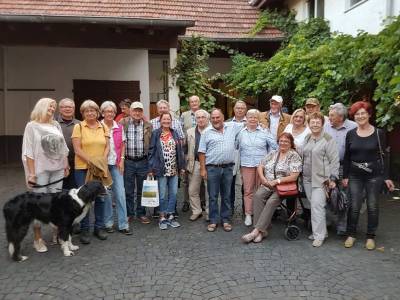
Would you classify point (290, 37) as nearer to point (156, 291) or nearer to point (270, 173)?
point (270, 173)

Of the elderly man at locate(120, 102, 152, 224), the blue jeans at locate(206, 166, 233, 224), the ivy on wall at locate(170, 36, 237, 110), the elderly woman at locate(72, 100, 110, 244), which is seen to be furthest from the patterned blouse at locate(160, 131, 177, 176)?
the ivy on wall at locate(170, 36, 237, 110)

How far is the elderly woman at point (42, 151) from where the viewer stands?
4.80 m

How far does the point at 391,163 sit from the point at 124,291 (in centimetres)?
749

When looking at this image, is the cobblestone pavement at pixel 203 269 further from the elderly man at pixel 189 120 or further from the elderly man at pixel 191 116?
the elderly man at pixel 191 116

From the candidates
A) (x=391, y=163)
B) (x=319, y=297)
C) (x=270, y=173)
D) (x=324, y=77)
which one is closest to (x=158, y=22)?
(x=324, y=77)

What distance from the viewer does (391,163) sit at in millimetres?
9273

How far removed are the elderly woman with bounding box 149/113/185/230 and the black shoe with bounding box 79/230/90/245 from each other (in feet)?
3.55

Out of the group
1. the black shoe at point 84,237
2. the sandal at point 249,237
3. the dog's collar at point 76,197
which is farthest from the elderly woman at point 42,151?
the sandal at point 249,237

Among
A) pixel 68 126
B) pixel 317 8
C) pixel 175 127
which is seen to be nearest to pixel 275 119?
pixel 175 127

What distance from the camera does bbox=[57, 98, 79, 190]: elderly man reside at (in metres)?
5.38

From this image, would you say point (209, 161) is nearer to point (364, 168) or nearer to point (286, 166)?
point (286, 166)

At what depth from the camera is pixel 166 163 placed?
233 inches

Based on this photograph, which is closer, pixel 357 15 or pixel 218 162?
pixel 218 162

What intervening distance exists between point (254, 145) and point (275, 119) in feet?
3.82
